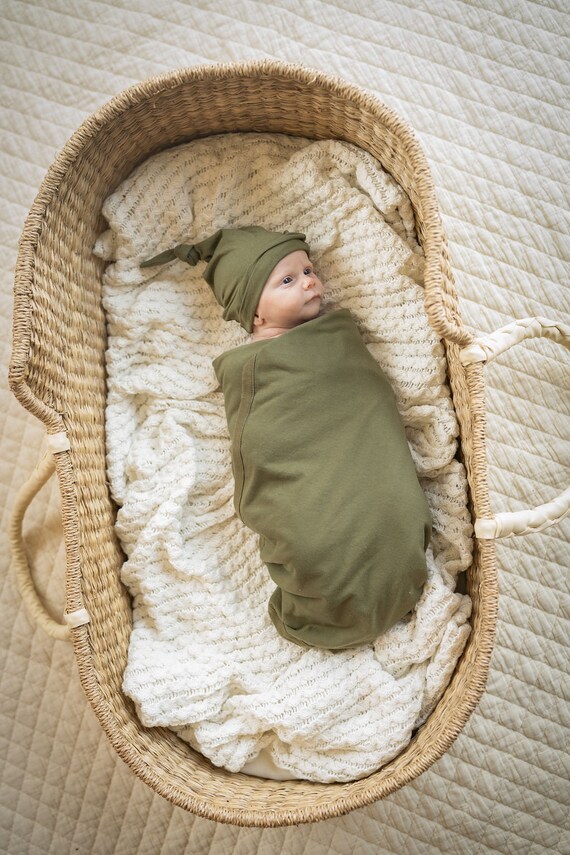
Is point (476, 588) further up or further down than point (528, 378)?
further down

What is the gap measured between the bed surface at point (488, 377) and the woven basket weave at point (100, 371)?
0.20m

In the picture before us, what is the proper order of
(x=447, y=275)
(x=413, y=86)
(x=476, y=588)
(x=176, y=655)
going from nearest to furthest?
1. (x=447, y=275)
2. (x=476, y=588)
3. (x=176, y=655)
4. (x=413, y=86)

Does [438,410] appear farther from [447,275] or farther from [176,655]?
[176,655]

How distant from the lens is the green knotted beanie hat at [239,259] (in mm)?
1093

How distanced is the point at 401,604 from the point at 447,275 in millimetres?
513

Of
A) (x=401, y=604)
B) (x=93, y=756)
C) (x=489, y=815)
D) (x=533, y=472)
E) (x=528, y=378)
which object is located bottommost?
(x=93, y=756)

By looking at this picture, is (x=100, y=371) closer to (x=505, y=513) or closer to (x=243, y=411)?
(x=243, y=411)

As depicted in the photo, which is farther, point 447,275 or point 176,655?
point 176,655

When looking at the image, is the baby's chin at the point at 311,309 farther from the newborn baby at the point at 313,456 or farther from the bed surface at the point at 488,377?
the bed surface at the point at 488,377

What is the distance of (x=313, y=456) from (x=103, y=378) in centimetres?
44

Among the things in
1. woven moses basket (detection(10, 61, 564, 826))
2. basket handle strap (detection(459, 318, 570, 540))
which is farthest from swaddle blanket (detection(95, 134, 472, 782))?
basket handle strap (detection(459, 318, 570, 540))

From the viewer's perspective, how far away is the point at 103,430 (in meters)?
1.22

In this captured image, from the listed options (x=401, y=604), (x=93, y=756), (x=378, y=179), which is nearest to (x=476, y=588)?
(x=401, y=604)

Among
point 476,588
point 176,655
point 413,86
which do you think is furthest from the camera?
point 413,86
